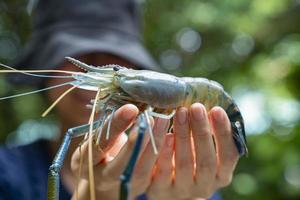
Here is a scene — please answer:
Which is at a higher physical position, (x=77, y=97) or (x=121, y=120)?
(x=77, y=97)

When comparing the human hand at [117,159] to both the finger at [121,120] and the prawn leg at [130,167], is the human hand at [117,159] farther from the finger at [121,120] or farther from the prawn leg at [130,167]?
the prawn leg at [130,167]

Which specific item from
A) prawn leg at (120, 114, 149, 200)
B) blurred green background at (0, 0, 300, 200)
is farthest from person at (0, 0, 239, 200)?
blurred green background at (0, 0, 300, 200)

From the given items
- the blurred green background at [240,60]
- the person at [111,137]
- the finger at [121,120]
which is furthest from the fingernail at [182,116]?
the blurred green background at [240,60]

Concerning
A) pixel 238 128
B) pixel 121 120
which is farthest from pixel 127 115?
pixel 238 128

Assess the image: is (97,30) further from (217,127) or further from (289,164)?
(289,164)

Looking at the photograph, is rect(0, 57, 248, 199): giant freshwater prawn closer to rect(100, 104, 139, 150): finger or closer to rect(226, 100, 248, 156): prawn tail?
rect(100, 104, 139, 150): finger

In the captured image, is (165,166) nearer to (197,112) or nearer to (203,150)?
(203,150)

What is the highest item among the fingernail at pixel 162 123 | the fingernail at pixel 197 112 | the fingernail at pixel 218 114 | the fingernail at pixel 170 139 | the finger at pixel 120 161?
the fingernail at pixel 218 114
